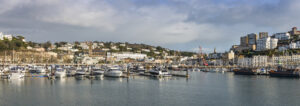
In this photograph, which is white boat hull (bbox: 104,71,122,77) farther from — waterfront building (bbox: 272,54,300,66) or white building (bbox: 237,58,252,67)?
white building (bbox: 237,58,252,67)

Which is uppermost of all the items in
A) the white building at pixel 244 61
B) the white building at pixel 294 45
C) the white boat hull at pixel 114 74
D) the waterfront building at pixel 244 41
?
the waterfront building at pixel 244 41

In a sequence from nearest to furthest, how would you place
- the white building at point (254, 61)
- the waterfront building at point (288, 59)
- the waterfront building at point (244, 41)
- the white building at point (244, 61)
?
1. the waterfront building at point (288, 59)
2. the white building at point (254, 61)
3. the white building at point (244, 61)
4. the waterfront building at point (244, 41)

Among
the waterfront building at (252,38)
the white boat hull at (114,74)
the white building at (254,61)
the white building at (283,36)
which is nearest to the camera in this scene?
the white boat hull at (114,74)

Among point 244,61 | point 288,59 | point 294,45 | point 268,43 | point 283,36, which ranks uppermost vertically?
point 283,36

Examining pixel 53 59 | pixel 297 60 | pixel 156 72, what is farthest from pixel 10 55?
pixel 297 60

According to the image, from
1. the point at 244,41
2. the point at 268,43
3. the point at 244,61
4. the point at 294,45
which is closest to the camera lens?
the point at 244,61

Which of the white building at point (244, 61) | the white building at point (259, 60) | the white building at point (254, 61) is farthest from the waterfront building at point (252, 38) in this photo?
the white building at point (259, 60)

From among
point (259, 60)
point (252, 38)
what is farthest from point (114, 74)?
point (252, 38)

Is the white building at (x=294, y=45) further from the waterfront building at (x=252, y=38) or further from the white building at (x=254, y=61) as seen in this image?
the waterfront building at (x=252, y=38)

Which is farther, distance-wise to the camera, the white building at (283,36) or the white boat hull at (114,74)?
the white building at (283,36)

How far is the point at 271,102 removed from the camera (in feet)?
91.3

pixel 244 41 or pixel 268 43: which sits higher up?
pixel 244 41

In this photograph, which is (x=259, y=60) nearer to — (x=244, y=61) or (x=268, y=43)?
(x=244, y=61)

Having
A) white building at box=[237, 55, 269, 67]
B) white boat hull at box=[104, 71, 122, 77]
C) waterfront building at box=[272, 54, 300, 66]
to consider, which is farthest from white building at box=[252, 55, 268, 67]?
white boat hull at box=[104, 71, 122, 77]
